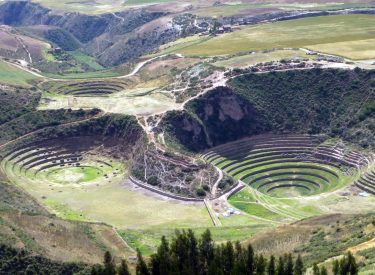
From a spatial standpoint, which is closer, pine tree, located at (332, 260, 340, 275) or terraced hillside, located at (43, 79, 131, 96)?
pine tree, located at (332, 260, 340, 275)

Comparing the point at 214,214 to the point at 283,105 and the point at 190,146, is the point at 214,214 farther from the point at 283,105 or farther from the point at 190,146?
the point at 283,105

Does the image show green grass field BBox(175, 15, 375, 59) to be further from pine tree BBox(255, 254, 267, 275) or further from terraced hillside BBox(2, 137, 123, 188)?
pine tree BBox(255, 254, 267, 275)

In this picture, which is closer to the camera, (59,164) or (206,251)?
(206,251)

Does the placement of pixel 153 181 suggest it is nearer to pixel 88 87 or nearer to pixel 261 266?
pixel 261 266

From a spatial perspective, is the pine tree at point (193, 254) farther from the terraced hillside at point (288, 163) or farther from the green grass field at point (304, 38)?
the green grass field at point (304, 38)

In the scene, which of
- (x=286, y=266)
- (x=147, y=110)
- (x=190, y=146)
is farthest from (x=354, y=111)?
(x=286, y=266)

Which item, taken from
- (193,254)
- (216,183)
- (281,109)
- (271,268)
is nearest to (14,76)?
(281,109)

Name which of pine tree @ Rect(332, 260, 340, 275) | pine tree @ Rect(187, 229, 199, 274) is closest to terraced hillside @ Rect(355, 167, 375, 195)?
pine tree @ Rect(187, 229, 199, 274)
